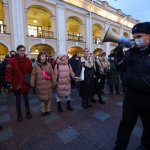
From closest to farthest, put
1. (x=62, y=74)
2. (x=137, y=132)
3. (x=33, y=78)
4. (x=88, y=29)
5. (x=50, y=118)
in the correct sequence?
(x=137, y=132) < (x=33, y=78) < (x=50, y=118) < (x=62, y=74) < (x=88, y=29)

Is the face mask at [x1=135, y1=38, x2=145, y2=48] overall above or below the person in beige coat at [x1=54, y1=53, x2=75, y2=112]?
above

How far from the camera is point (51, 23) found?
16219 millimetres

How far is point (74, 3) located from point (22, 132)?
1741cm

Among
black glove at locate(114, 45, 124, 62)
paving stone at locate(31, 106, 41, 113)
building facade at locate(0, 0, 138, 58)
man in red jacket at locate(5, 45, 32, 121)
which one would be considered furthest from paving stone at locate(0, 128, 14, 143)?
building facade at locate(0, 0, 138, 58)

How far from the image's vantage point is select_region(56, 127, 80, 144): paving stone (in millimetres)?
3149

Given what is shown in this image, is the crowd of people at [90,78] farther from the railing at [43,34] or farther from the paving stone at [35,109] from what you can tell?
the railing at [43,34]

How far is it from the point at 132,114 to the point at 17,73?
2.96 meters

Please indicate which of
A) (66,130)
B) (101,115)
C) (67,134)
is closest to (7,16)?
(101,115)

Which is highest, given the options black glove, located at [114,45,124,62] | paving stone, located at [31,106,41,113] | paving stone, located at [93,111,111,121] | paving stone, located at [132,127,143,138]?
black glove, located at [114,45,124,62]

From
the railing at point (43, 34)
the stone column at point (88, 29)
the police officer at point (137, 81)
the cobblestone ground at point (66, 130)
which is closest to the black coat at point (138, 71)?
the police officer at point (137, 81)

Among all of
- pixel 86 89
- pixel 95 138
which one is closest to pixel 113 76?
pixel 86 89

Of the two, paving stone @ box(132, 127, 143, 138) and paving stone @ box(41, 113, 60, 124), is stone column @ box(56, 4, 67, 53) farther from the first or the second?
paving stone @ box(132, 127, 143, 138)

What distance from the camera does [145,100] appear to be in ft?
6.79

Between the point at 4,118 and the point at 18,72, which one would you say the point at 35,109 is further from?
the point at 18,72
